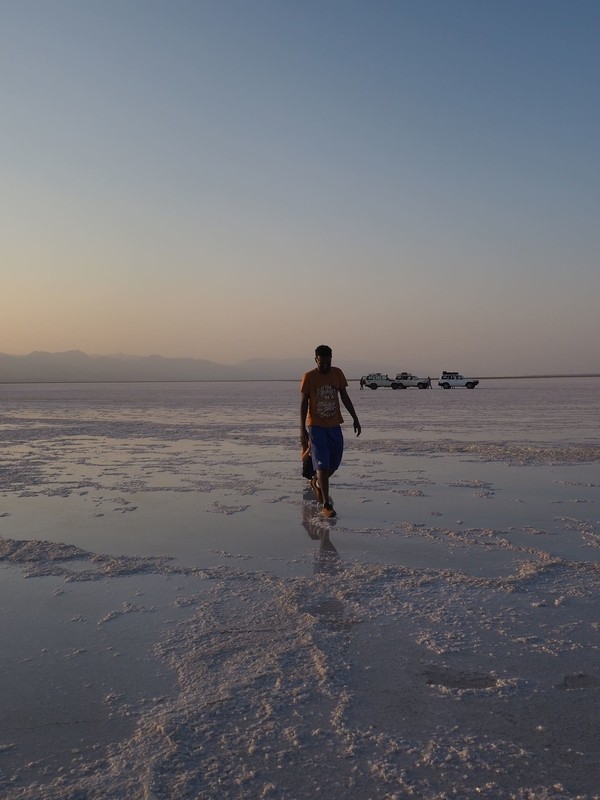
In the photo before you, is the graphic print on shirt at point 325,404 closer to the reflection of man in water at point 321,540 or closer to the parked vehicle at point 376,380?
the reflection of man in water at point 321,540

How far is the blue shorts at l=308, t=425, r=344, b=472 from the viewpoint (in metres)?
7.75

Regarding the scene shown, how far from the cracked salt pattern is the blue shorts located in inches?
22.0

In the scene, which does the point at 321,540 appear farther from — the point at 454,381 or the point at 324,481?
the point at 454,381

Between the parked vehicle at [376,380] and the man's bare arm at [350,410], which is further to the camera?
the parked vehicle at [376,380]

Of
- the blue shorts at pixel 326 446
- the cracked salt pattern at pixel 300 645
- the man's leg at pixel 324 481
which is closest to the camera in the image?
the cracked salt pattern at pixel 300 645

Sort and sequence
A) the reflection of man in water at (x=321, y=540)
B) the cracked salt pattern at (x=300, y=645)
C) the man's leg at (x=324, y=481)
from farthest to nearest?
the man's leg at (x=324, y=481)
the reflection of man in water at (x=321, y=540)
the cracked salt pattern at (x=300, y=645)

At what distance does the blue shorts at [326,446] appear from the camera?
25.4 feet

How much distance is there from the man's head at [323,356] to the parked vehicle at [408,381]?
5853cm

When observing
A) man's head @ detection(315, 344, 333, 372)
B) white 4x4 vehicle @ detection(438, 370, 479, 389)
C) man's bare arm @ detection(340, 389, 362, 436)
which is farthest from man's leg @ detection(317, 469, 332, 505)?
white 4x4 vehicle @ detection(438, 370, 479, 389)

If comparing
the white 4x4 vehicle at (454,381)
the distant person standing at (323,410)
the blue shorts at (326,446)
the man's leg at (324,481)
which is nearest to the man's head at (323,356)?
the distant person standing at (323,410)

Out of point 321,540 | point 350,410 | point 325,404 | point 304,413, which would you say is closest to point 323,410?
point 325,404

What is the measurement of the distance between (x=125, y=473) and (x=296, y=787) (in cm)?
862

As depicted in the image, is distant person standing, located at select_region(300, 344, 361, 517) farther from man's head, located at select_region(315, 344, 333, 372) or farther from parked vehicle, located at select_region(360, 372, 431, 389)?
parked vehicle, located at select_region(360, 372, 431, 389)

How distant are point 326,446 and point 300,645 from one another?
4286 millimetres
